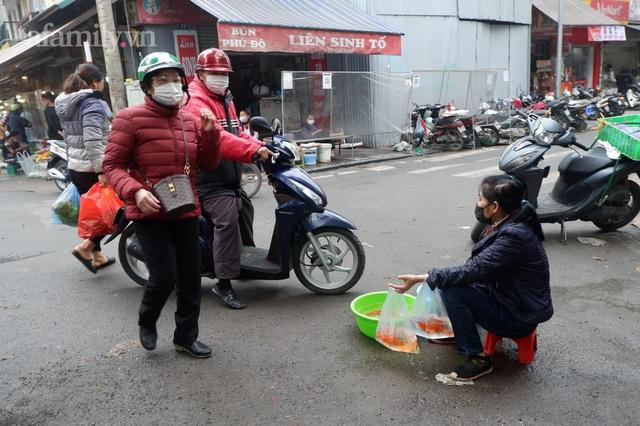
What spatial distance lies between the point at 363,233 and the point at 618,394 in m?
3.52

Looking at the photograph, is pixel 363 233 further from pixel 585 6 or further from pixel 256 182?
pixel 585 6

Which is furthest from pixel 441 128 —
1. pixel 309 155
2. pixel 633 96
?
pixel 633 96

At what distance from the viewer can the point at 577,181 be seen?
17.9ft

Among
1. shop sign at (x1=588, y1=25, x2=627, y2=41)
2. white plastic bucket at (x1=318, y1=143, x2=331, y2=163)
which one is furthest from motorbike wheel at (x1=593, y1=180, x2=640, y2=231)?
shop sign at (x1=588, y1=25, x2=627, y2=41)

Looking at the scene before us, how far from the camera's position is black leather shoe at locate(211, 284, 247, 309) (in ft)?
13.0

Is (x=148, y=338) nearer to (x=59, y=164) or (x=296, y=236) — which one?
(x=296, y=236)

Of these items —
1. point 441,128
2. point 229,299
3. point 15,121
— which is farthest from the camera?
point 441,128

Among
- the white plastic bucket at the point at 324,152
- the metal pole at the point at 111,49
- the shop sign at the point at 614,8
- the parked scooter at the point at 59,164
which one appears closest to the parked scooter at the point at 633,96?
the shop sign at the point at 614,8

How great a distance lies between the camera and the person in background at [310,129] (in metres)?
11.6

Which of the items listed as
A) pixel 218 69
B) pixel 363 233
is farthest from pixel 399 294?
pixel 363 233

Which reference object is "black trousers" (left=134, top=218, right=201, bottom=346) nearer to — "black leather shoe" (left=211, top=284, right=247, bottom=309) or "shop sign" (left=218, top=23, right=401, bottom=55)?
"black leather shoe" (left=211, top=284, right=247, bottom=309)

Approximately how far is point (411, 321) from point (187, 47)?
10550 millimetres

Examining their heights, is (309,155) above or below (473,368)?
above

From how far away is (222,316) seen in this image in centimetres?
385
